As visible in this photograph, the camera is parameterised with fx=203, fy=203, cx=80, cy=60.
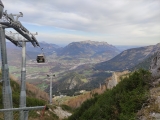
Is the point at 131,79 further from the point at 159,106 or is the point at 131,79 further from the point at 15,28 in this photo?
the point at 15,28

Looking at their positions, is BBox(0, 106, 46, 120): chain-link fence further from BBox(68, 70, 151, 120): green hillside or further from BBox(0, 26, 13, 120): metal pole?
BBox(68, 70, 151, 120): green hillside

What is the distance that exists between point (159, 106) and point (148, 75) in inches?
142

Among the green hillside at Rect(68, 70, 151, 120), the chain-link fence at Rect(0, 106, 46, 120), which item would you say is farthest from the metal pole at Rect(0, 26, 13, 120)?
the green hillside at Rect(68, 70, 151, 120)

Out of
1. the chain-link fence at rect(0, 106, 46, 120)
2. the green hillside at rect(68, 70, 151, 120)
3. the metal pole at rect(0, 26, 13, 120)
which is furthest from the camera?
the metal pole at rect(0, 26, 13, 120)

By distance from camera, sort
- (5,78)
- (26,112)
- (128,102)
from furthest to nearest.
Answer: (5,78)
(26,112)
(128,102)

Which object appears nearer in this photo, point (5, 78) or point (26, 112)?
point (26, 112)

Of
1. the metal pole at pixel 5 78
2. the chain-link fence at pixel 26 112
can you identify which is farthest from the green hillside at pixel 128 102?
the metal pole at pixel 5 78

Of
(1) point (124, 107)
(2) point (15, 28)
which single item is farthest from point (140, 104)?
(2) point (15, 28)

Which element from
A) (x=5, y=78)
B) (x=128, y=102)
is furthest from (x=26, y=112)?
(x=128, y=102)

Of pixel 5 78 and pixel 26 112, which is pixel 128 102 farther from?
pixel 5 78

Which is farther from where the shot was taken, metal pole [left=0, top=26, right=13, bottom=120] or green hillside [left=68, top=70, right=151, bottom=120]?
metal pole [left=0, top=26, right=13, bottom=120]

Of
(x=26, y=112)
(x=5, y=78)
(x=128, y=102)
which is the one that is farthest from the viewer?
(x=5, y=78)

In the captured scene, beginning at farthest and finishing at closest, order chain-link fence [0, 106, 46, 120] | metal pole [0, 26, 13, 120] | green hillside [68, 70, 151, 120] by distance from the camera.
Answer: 1. metal pole [0, 26, 13, 120]
2. green hillside [68, 70, 151, 120]
3. chain-link fence [0, 106, 46, 120]

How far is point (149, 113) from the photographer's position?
7.75m
